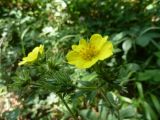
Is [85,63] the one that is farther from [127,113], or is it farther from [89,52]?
[127,113]

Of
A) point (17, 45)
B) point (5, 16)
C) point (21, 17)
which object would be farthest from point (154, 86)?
point (5, 16)

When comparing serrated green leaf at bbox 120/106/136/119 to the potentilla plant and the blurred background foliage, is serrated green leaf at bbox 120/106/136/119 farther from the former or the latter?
the potentilla plant

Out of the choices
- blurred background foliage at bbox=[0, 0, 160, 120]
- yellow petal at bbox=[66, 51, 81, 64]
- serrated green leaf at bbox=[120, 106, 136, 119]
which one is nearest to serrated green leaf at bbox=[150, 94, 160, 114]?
blurred background foliage at bbox=[0, 0, 160, 120]

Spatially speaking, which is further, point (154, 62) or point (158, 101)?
point (154, 62)

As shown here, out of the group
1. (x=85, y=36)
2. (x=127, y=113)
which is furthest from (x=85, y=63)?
(x=85, y=36)

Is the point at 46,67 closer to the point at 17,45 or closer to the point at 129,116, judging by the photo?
the point at 129,116

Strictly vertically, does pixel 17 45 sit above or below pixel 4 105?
above

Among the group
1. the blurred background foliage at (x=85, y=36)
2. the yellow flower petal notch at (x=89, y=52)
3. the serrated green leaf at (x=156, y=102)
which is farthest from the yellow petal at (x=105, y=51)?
the serrated green leaf at (x=156, y=102)

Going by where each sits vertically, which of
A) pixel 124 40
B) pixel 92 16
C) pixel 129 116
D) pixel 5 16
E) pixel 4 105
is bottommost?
pixel 129 116
